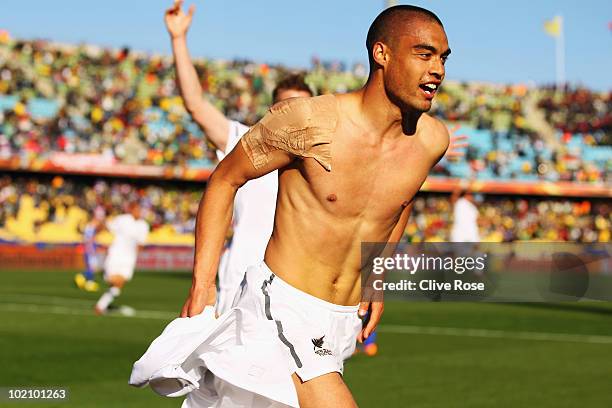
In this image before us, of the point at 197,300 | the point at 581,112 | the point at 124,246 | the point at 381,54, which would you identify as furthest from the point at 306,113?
the point at 581,112

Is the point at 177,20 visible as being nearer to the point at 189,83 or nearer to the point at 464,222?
the point at 189,83

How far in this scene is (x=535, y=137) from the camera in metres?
52.8

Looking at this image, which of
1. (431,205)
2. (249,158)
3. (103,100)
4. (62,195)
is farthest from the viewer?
Answer: (431,205)

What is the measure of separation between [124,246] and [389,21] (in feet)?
56.2

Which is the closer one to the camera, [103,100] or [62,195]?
[62,195]

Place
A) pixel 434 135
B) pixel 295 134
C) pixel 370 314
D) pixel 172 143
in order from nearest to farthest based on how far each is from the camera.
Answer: pixel 295 134 < pixel 434 135 < pixel 370 314 < pixel 172 143

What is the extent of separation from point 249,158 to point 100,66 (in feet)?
142

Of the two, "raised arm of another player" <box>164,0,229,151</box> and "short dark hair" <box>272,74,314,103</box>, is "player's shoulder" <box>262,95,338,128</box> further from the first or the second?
"short dark hair" <box>272,74,314,103</box>

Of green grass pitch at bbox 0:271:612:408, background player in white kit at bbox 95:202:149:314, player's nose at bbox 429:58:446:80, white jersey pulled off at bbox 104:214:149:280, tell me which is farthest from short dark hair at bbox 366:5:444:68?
white jersey pulled off at bbox 104:214:149:280

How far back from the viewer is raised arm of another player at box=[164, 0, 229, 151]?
20.6ft

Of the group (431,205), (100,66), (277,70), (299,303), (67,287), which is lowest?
(299,303)

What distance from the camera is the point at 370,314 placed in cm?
502

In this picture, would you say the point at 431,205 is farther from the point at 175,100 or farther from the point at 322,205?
the point at 322,205

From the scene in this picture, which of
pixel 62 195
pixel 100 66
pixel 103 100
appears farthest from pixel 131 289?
pixel 100 66
